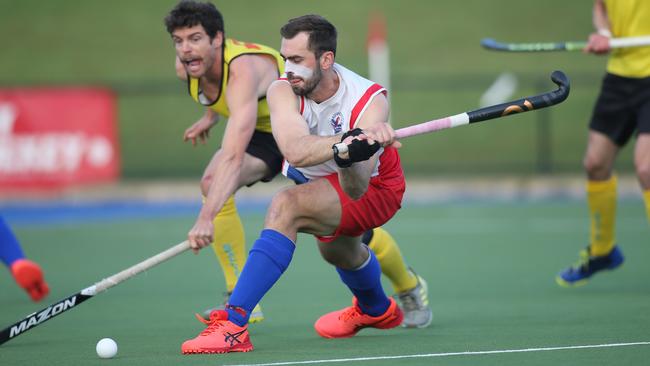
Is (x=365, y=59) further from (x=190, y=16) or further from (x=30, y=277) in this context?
(x=190, y=16)

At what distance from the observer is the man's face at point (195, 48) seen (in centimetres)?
541

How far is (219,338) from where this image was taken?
4.56 m

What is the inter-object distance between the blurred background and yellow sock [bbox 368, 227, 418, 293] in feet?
34.8

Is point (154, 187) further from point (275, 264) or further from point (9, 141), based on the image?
point (275, 264)

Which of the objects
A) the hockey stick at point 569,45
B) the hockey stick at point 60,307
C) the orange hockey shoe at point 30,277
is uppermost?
the hockey stick at point 569,45

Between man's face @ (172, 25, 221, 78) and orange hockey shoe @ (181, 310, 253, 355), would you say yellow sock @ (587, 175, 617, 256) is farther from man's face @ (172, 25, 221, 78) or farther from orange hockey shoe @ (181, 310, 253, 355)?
orange hockey shoe @ (181, 310, 253, 355)

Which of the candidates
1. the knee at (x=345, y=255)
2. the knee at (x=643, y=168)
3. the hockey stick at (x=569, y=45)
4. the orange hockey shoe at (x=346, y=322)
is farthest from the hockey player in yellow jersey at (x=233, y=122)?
the hockey stick at (x=569, y=45)

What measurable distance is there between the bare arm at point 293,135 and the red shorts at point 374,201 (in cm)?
28

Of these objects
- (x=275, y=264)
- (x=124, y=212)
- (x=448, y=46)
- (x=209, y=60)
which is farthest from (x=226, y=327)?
(x=448, y=46)

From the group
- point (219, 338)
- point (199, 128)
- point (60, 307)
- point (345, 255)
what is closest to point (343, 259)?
point (345, 255)

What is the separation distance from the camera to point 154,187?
1375 centimetres

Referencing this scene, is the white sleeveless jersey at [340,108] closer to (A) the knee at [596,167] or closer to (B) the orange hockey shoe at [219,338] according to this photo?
(B) the orange hockey shoe at [219,338]

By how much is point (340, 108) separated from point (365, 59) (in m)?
15.8

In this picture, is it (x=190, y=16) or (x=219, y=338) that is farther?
(x=190, y=16)
